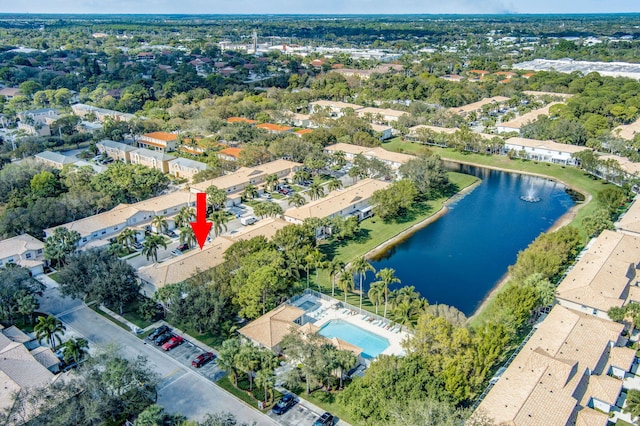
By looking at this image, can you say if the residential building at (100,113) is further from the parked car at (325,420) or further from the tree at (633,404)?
the tree at (633,404)

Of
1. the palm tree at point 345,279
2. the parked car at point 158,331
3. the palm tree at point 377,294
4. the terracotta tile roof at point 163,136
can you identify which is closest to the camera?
the parked car at point 158,331

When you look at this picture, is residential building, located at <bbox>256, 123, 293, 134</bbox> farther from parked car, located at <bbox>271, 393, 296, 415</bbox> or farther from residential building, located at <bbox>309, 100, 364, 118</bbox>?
parked car, located at <bbox>271, 393, 296, 415</bbox>

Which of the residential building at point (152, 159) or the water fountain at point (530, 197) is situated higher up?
the residential building at point (152, 159)

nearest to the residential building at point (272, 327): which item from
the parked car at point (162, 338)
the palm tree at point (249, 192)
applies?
the parked car at point (162, 338)

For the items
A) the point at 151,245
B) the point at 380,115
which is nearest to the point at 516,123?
the point at 380,115

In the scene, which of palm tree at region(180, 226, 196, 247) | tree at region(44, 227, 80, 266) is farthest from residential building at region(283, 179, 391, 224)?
tree at region(44, 227, 80, 266)

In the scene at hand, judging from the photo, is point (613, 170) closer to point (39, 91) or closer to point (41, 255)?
point (41, 255)
